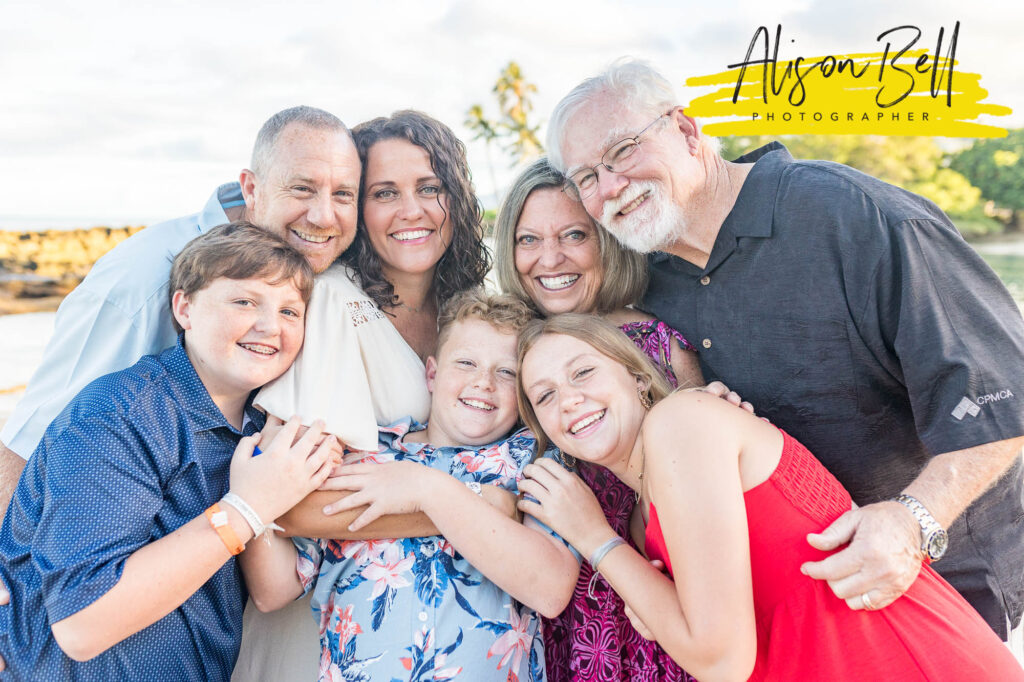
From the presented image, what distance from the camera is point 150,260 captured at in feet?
8.53

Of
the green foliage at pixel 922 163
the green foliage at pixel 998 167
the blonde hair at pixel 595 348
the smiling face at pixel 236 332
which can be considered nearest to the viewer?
the smiling face at pixel 236 332

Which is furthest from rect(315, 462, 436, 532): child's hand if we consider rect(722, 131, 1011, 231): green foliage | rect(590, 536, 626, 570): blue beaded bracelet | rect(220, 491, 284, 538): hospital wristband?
rect(722, 131, 1011, 231): green foliage

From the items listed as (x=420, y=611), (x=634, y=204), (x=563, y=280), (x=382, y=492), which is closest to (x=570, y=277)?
(x=563, y=280)

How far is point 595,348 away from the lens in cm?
232

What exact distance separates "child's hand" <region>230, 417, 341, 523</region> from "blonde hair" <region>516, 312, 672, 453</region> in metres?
0.67

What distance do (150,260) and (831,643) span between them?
8.29 ft

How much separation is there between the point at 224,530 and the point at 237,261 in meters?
0.83

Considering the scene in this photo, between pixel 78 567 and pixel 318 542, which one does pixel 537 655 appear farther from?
pixel 78 567

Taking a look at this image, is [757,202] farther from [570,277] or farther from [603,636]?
[603,636]

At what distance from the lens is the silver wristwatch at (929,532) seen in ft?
6.28

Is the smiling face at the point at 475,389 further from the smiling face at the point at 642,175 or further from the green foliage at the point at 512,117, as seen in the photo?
the green foliage at the point at 512,117

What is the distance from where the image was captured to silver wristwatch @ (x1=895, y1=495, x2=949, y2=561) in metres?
1.92

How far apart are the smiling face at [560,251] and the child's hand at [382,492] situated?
3.09 feet

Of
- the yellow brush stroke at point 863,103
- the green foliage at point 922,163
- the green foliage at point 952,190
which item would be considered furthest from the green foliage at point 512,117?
the yellow brush stroke at point 863,103
